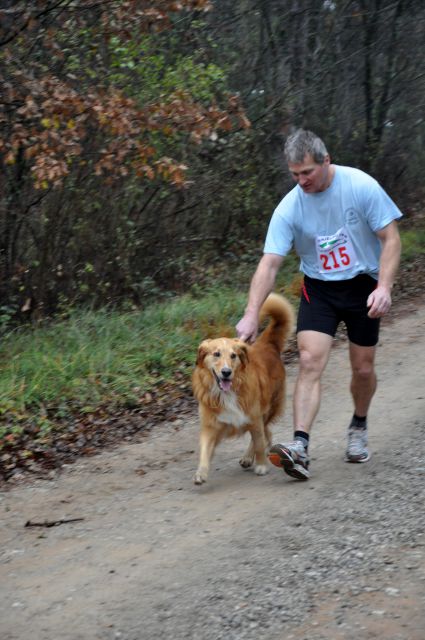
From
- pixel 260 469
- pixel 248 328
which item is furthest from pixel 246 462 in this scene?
pixel 248 328

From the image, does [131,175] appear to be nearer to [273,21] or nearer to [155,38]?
[155,38]

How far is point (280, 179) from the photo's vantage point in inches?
622

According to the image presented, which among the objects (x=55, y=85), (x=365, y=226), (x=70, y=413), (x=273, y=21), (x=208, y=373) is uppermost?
(x=273, y=21)

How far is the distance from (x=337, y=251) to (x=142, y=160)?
452cm

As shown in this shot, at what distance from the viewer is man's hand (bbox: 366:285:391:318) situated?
222 inches

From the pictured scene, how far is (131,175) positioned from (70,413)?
4.65 meters

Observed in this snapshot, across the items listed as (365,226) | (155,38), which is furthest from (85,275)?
(365,226)

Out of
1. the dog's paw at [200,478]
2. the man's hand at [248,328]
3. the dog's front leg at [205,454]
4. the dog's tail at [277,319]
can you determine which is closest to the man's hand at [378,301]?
the man's hand at [248,328]

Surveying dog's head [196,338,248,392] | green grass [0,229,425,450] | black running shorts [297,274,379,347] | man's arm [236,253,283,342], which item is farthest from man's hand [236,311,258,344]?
green grass [0,229,425,450]

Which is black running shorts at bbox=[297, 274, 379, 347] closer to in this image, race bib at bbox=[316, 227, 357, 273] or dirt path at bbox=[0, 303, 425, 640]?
race bib at bbox=[316, 227, 357, 273]

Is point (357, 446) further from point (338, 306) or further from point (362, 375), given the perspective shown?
point (338, 306)

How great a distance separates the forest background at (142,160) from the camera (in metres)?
8.95

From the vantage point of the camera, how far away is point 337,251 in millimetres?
5949

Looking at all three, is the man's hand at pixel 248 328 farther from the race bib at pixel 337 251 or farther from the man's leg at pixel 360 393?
the man's leg at pixel 360 393
